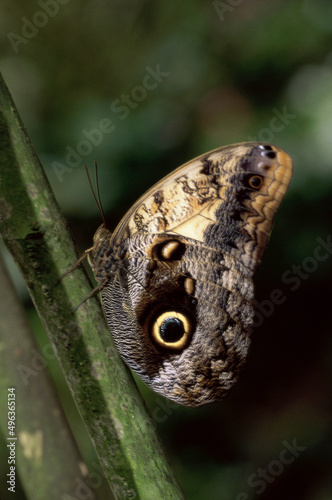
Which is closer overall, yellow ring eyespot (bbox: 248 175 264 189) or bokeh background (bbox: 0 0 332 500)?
yellow ring eyespot (bbox: 248 175 264 189)

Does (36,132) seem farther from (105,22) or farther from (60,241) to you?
(60,241)

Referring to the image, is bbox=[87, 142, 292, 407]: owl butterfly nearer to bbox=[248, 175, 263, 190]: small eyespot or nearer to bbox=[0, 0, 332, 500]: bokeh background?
bbox=[248, 175, 263, 190]: small eyespot

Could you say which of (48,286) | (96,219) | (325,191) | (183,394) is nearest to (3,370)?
(48,286)

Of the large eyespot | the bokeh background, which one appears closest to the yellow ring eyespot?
the large eyespot

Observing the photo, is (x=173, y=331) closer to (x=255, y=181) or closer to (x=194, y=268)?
(x=194, y=268)

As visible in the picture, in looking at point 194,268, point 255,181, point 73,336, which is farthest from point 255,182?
point 73,336

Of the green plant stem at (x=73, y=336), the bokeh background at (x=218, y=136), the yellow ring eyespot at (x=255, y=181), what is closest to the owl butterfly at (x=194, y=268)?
the yellow ring eyespot at (x=255, y=181)

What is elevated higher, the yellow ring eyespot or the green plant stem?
the yellow ring eyespot

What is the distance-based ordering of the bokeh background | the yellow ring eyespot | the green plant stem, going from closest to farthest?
the green plant stem
the yellow ring eyespot
the bokeh background

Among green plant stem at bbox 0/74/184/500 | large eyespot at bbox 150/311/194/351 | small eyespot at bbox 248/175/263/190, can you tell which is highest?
small eyespot at bbox 248/175/263/190
